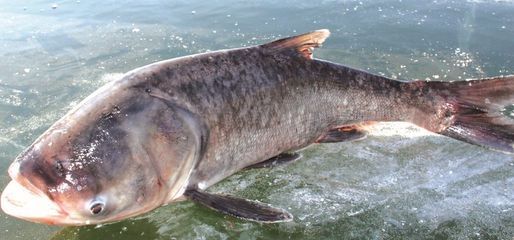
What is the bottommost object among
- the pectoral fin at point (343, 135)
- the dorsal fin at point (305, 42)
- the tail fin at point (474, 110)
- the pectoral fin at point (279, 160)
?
the pectoral fin at point (279, 160)

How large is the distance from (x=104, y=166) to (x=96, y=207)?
224 mm

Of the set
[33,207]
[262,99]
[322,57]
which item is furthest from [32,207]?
[322,57]

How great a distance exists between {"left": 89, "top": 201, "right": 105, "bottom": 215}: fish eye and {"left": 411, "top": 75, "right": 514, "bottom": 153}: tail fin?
8.58 ft

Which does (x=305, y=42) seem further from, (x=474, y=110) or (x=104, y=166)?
(x=104, y=166)

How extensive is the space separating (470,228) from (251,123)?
1.69 m

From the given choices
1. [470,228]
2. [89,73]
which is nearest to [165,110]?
[470,228]

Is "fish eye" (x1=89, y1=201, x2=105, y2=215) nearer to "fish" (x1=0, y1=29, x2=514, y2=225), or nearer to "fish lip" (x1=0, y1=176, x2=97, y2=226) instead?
"fish" (x1=0, y1=29, x2=514, y2=225)

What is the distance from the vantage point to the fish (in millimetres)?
2527

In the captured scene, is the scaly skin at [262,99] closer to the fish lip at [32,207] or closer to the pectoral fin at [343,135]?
the pectoral fin at [343,135]

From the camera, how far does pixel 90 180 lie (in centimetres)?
252

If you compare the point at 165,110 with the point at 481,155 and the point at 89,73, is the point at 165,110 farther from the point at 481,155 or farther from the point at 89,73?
the point at 89,73

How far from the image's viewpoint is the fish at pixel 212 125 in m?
2.53

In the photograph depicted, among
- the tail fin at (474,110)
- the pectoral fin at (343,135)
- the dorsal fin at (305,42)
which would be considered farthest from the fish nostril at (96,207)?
the tail fin at (474,110)

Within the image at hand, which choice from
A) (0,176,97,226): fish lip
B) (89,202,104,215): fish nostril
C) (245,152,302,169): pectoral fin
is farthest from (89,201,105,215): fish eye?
(245,152,302,169): pectoral fin
